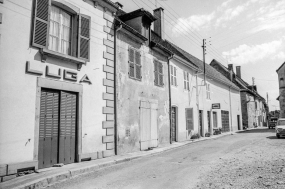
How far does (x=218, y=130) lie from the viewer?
23.5 m

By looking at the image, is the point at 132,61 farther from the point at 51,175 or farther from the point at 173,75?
the point at 51,175

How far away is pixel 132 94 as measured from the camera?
451 inches

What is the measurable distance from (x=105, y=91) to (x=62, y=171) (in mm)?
3976

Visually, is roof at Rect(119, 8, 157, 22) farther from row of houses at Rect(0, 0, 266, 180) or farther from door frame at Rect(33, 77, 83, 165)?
door frame at Rect(33, 77, 83, 165)

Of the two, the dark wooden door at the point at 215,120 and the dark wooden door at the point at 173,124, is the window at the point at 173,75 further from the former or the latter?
the dark wooden door at the point at 215,120

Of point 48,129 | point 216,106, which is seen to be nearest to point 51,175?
point 48,129

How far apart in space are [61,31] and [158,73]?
731 centimetres

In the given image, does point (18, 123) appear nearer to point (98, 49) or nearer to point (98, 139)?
point (98, 139)

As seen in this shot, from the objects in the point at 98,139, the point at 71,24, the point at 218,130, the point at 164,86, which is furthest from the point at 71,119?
the point at 218,130

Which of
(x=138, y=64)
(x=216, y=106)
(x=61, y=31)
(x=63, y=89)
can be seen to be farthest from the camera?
(x=216, y=106)

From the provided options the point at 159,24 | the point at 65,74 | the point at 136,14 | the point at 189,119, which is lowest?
the point at 189,119

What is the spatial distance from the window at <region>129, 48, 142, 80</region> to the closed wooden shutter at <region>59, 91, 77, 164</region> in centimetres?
412

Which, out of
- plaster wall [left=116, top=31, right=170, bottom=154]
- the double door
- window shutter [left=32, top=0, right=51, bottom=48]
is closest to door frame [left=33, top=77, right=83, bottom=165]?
the double door

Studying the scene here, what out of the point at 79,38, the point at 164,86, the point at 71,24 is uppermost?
the point at 71,24
